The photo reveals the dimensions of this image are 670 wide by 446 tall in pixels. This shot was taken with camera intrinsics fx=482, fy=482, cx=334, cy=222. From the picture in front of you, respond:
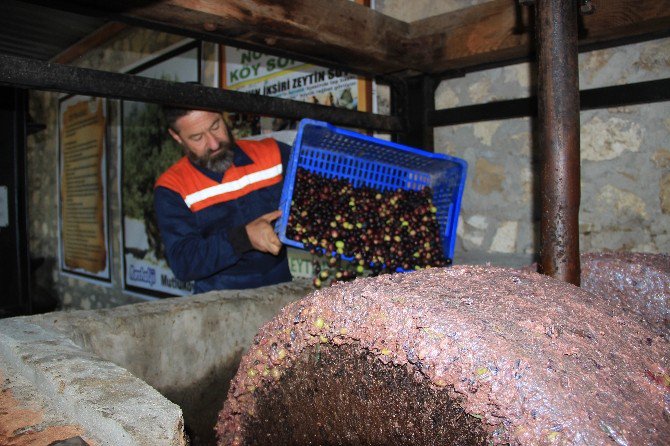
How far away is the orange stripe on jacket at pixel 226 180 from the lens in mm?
3334

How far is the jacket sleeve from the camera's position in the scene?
116 inches

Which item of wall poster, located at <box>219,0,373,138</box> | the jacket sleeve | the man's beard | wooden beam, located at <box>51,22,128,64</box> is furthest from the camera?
wooden beam, located at <box>51,22,128,64</box>

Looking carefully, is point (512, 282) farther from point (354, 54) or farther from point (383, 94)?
point (383, 94)

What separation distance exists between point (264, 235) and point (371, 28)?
1.31 metres

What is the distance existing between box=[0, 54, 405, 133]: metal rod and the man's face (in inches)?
31.5

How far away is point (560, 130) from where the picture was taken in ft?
4.66

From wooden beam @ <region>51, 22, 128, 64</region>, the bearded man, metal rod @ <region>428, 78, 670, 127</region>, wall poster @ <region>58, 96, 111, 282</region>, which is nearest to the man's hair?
the bearded man

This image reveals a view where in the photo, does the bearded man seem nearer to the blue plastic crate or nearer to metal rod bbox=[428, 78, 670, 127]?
the blue plastic crate

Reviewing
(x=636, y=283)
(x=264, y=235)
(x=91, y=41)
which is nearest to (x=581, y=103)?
(x=636, y=283)

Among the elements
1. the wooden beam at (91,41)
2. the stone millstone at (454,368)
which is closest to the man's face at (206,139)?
the stone millstone at (454,368)

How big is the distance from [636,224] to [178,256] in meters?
2.79

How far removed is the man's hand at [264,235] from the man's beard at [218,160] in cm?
79

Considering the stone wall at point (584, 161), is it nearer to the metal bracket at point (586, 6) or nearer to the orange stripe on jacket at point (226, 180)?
the orange stripe on jacket at point (226, 180)

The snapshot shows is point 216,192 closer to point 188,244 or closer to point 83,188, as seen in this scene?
point 188,244
